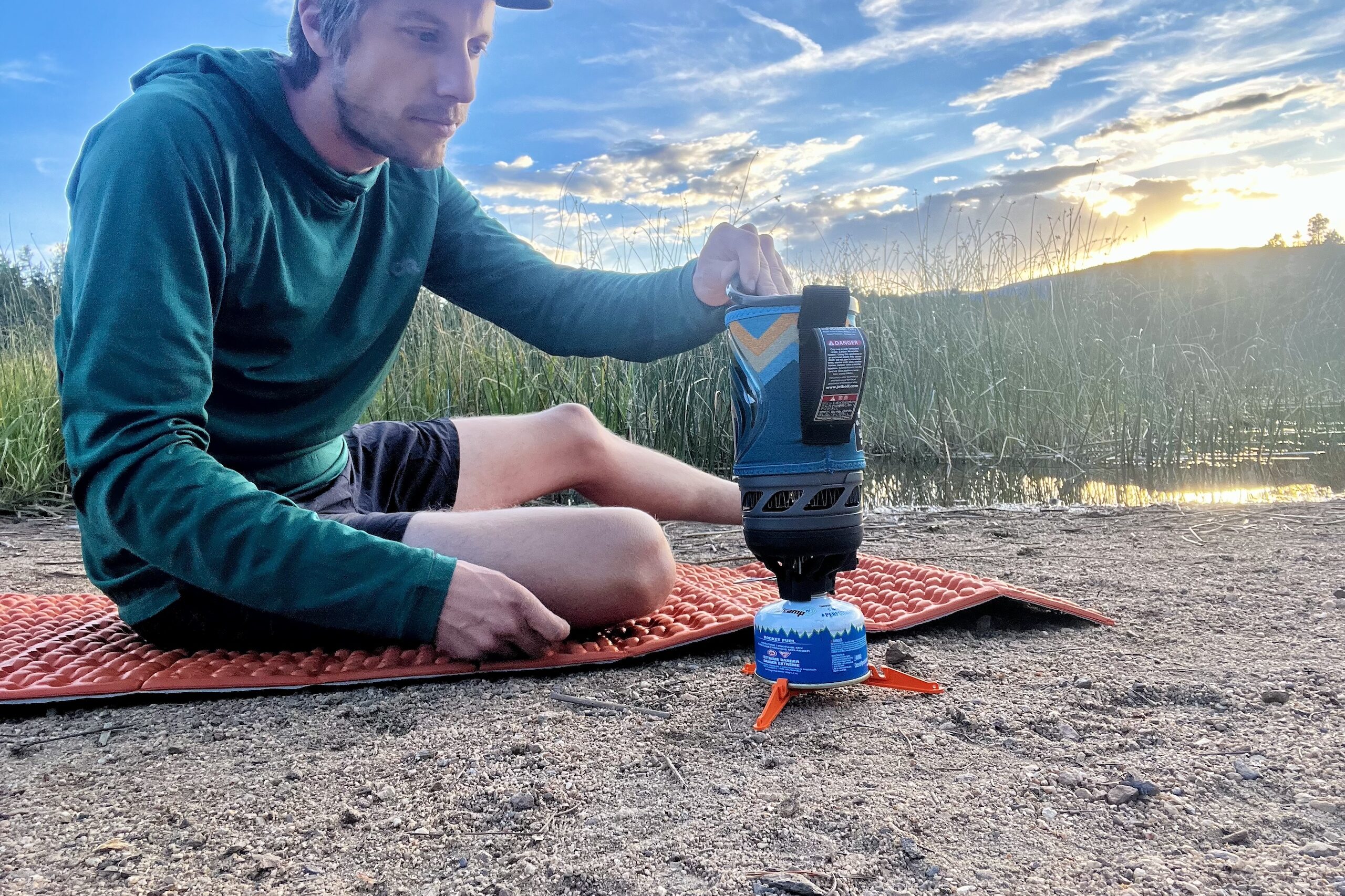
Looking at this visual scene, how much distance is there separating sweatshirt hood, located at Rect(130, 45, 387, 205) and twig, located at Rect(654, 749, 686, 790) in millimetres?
1295

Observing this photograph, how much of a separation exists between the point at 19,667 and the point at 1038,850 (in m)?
1.82

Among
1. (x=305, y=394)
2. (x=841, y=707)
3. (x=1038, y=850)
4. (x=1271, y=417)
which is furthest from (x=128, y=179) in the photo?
(x=1271, y=417)

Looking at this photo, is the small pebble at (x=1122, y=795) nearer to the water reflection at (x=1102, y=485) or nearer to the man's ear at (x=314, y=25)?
the man's ear at (x=314, y=25)

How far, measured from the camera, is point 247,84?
5.43 ft

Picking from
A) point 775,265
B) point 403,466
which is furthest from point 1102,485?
point 403,466

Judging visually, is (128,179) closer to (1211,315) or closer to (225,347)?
(225,347)

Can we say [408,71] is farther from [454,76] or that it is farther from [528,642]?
[528,642]

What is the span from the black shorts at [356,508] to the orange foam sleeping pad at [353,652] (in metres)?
0.03

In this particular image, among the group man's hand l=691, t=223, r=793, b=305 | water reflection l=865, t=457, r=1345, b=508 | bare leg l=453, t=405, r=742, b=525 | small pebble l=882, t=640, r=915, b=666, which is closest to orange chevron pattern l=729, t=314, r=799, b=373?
man's hand l=691, t=223, r=793, b=305

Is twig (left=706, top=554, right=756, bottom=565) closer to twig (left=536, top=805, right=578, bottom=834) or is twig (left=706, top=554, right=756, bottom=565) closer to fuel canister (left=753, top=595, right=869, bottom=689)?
fuel canister (left=753, top=595, right=869, bottom=689)

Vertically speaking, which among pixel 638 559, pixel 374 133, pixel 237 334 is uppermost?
pixel 374 133

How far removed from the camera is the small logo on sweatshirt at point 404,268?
202 cm

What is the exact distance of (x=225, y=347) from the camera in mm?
1683

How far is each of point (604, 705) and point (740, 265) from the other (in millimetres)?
813
